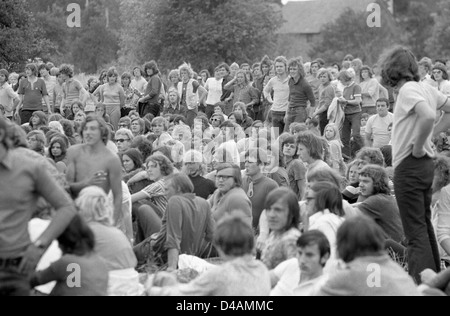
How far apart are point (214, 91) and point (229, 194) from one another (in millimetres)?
12218

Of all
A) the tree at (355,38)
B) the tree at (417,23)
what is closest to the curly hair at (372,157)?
the tree at (355,38)

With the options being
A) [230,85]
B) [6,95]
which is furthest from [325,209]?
[6,95]

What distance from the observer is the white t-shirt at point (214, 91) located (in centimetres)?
2169

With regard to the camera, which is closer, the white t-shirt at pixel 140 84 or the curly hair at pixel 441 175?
the curly hair at pixel 441 175

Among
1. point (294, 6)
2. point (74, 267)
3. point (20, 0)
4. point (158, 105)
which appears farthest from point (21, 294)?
point (294, 6)

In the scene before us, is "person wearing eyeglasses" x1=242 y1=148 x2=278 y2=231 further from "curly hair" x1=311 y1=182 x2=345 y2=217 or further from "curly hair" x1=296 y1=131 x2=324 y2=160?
"curly hair" x1=311 y1=182 x2=345 y2=217

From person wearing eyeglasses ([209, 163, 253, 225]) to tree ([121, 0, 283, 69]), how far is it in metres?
37.4

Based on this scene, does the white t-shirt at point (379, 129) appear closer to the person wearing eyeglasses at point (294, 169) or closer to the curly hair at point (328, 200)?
the person wearing eyeglasses at point (294, 169)

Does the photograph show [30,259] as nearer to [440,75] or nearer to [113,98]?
[440,75]

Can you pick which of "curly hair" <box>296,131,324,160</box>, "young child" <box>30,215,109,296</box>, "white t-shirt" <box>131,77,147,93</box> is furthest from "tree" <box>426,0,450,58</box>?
"young child" <box>30,215,109,296</box>

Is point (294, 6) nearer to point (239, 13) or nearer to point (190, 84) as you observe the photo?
point (239, 13)

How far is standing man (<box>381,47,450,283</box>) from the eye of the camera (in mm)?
7375

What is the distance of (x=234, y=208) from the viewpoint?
9.53m

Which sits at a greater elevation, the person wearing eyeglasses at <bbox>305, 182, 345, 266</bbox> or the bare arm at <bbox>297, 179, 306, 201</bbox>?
the person wearing eyeglasses at <bbox>305, 182, 345, 266</bbox>
